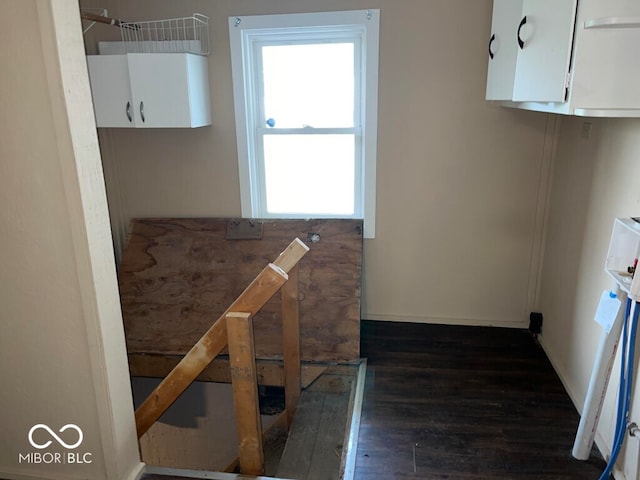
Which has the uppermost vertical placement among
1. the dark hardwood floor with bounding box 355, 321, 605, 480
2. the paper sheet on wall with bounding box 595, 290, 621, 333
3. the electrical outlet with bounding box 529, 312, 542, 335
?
the paper sheet on wall with bounding box 595, 290, 621, 333

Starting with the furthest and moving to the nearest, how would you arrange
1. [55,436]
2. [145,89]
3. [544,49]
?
1. [145,89]
2. [544,49]
3. [55,436]

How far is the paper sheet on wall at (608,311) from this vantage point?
1785mm

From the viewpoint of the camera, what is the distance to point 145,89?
2768mm

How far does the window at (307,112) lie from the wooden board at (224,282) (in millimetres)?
210

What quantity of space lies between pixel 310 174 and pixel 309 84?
58 cm

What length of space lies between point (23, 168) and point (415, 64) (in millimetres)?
2209

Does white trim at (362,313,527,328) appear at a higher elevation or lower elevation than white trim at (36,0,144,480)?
lower

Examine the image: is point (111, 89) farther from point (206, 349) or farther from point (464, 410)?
point (464, 410)

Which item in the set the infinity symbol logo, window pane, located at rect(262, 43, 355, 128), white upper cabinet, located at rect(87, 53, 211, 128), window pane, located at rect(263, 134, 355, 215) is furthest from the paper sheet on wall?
white upper cabinet, located at rect(87, 53, 211, 128)

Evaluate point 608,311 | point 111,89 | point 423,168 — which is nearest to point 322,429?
point 608,311

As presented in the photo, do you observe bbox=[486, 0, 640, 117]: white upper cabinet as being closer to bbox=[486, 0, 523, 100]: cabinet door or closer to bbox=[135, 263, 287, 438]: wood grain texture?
bbox=[486, 0, 523, 100]: cabinet door

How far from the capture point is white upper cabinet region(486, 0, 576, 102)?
1.65m

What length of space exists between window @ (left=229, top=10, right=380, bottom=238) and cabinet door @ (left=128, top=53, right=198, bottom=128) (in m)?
0.39

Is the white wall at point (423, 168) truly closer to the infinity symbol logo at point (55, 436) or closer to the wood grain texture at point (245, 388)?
the wood grain texture at point (245, 388)
